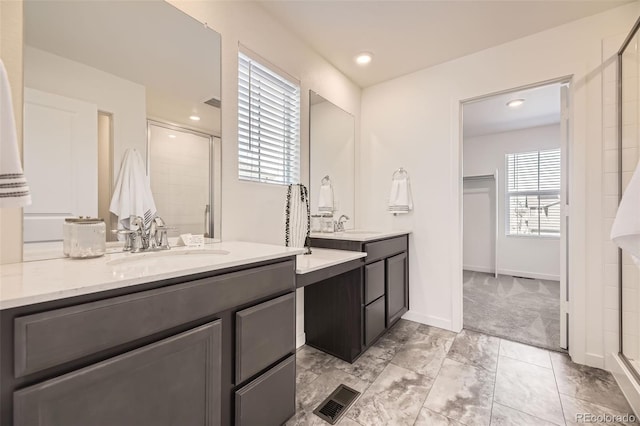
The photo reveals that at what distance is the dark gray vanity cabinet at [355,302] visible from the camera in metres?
2.00

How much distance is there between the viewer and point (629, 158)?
179cm

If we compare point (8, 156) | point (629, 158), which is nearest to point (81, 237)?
point (8, 156)

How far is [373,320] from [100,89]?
2.17m

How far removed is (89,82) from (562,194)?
10.5 feet

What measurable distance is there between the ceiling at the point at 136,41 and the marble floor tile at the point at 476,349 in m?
2.52

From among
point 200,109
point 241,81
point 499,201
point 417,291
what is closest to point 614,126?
point 417,291

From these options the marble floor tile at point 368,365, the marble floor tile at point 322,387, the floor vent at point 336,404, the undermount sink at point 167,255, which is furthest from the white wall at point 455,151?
the undermount sink at point 167,255

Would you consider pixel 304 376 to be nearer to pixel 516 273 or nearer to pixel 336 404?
pixel 336 404

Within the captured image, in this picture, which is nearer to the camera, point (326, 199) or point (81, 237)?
point (81, 237)

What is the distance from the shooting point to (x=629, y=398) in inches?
60.7

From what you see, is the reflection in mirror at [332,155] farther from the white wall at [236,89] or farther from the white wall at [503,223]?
the white wall at [503,223]

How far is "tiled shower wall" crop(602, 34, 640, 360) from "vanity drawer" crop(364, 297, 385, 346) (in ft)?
5.03

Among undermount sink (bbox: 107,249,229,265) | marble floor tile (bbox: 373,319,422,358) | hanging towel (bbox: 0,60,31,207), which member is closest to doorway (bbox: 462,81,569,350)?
marble floor tile (bbox: 373,319,422,358)

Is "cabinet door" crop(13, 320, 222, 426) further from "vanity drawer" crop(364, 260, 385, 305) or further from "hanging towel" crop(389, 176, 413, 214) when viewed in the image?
"hanging towel" crop(389, 176, 413, 214)
